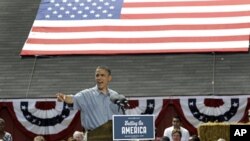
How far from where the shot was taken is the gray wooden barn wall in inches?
794

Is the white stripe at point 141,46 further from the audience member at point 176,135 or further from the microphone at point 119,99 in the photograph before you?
the microphone at point 119,99

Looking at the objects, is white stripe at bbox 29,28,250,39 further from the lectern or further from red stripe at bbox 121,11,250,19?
the lectern

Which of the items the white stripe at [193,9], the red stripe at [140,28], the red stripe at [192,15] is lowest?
the red stripe at [140,28]

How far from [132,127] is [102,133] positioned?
39 cm

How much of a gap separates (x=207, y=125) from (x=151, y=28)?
587 cm

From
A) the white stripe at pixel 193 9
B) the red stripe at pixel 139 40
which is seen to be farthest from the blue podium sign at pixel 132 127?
the white stripe at pixel 193 9

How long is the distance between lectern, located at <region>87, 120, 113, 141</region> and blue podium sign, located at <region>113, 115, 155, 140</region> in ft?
0.23

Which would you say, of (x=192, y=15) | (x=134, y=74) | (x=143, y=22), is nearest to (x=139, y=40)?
(x=143, y=22)

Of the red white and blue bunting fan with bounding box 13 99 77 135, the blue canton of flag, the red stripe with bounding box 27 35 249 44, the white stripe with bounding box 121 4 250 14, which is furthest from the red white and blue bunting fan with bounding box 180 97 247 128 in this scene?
the blue canton of flag

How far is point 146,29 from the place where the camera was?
71.4ft

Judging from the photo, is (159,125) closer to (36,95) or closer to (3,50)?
(36,95)

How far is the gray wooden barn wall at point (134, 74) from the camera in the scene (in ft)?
66.2

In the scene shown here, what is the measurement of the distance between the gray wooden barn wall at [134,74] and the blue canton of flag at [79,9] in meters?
1.27

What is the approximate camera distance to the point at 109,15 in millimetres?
22656
